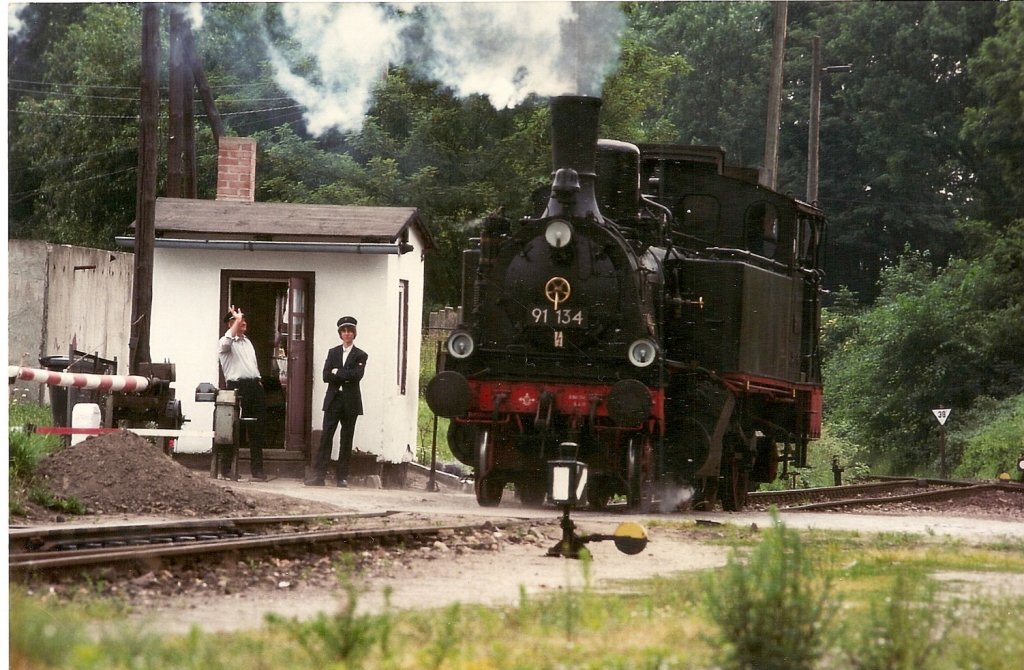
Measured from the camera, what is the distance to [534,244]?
12.6m

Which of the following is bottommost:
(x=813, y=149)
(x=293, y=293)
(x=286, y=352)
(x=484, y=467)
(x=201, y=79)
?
(x=484, y=467)

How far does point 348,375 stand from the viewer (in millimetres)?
14547

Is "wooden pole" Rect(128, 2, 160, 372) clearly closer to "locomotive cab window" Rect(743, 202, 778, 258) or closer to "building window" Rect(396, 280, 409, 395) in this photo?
"building window" Rect(396, 280, 409, 395)

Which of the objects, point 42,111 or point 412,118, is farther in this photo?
point 412,118

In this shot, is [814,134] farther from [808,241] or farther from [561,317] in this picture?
[561,317]

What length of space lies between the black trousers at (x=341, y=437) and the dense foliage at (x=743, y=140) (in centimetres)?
200

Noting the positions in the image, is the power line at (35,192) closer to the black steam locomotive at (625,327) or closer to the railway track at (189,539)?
the railway track at (189,539)

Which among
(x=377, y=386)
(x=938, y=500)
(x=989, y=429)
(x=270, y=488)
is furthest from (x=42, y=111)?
(x=989, y=429)

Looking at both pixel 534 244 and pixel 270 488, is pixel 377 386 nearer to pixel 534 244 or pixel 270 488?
pixel 270 488

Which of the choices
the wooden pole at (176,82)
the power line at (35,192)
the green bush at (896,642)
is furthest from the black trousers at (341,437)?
the green bush at (896,642)

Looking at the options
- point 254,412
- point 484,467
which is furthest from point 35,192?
point 254,412

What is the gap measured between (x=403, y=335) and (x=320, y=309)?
108cm

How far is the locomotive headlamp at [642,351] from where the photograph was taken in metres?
12.4

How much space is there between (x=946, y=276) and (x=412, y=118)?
5.72 m
